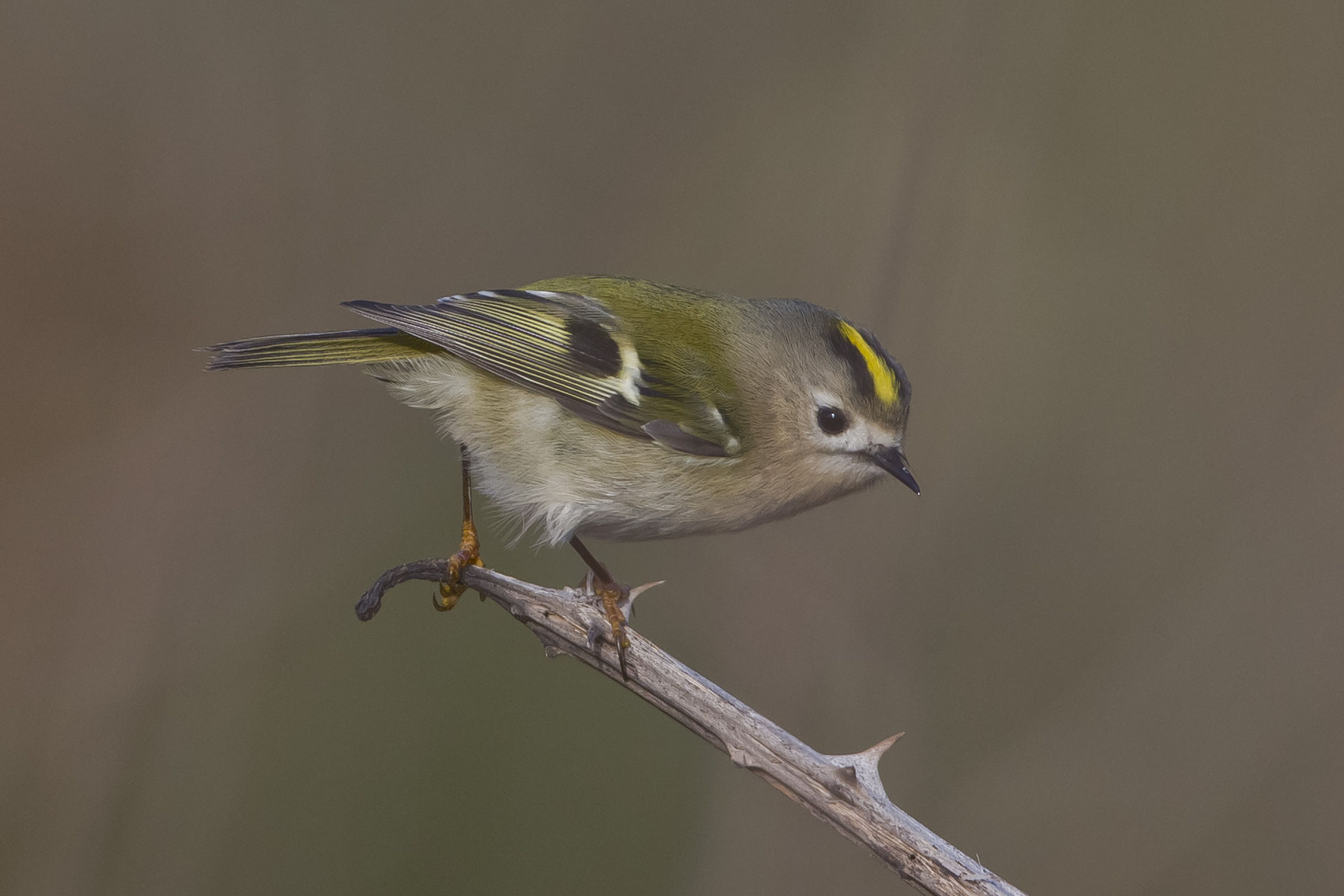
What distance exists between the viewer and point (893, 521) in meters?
2.32

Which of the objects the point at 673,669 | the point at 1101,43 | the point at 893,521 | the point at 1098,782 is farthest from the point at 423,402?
the point at 1101,43

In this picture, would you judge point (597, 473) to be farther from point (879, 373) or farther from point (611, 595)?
point (879, 373)

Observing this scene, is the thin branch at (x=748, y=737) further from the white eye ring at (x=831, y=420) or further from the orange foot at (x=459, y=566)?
the white eye ring at (x=831, y=420)

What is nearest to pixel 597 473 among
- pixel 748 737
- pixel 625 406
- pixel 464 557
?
pixel 625 406

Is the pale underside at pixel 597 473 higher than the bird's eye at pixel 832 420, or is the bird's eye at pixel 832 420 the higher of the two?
the bird's eye at pixel 832 420

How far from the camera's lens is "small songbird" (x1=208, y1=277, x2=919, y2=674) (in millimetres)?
1897

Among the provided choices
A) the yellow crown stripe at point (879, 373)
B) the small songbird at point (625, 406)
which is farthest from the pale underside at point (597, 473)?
the yellow crown stripe at point (879, 373)

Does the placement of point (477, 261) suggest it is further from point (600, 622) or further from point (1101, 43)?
point (1101, 43)

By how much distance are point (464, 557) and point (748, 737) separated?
0.62 metres

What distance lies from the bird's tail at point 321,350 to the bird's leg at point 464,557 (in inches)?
8.4

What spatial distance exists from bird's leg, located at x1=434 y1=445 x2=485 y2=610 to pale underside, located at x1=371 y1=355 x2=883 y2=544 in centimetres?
Answer: 2

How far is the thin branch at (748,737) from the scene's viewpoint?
4.40 feet

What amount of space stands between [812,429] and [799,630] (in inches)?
16.5

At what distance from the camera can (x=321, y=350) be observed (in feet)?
6.24
